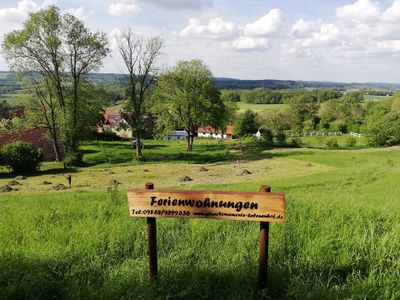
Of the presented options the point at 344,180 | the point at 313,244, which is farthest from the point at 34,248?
the point at 344,180

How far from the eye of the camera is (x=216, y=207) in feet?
16.5

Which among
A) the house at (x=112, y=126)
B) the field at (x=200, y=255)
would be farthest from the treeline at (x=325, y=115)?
the field at (x=200, y=255)

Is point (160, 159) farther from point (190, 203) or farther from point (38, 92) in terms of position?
point (190, 203)

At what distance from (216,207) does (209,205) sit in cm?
10

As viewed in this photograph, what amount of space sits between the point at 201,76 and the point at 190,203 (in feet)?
172

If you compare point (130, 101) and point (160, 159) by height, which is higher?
point (130, 101)

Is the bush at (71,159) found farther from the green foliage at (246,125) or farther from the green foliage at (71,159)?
the green foliage at (246,125)

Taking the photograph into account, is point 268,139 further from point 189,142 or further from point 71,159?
point 71,159

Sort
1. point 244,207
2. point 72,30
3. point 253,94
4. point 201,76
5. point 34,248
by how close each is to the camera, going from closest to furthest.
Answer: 1. point 244,207
2. point 34,248
3. point 72,30
4. point 201,76
5. point 253,94

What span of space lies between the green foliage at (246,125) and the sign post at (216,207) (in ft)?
285

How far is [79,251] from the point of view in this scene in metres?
6.38

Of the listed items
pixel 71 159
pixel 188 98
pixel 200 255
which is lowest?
pixel 71 159

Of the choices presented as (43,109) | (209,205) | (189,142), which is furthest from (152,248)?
(189,142)

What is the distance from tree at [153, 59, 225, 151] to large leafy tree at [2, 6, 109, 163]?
1320 centimetres
